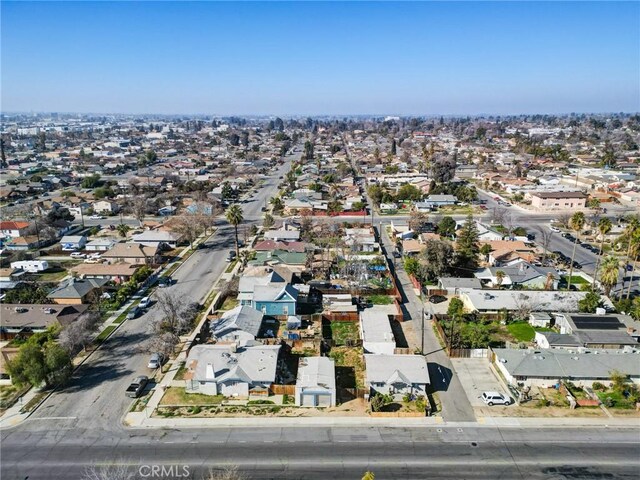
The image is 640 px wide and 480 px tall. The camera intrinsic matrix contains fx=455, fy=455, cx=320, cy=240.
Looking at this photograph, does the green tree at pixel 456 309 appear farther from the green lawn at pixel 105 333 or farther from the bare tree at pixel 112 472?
the green lawn at pixel 105 333

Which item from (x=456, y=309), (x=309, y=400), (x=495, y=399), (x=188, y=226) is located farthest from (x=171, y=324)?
(x=188, y=226)

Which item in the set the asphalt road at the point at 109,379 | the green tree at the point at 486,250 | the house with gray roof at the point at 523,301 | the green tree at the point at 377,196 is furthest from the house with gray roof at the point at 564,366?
the green tree at the point at 377,196

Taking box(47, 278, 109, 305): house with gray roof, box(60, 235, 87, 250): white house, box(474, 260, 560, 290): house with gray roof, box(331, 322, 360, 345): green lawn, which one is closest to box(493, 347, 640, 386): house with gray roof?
box(331, 322, 360, 345): green lawn

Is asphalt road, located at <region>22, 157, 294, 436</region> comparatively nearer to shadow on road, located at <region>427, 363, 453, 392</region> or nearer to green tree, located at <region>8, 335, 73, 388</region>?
green tree, located at <region>8, 335, 73, 388</region>

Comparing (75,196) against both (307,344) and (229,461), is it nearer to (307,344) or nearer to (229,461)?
(307,344)

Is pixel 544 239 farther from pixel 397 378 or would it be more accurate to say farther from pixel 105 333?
pixel 105 333
